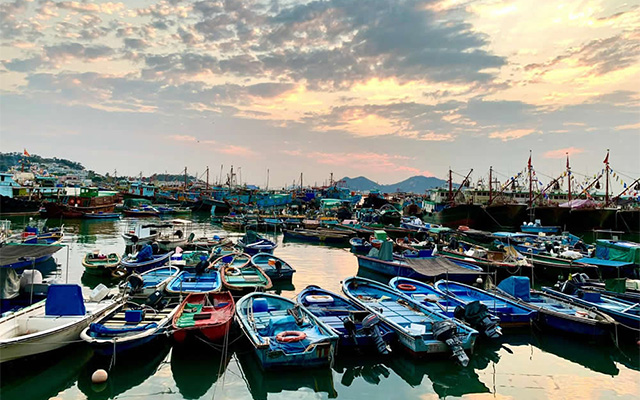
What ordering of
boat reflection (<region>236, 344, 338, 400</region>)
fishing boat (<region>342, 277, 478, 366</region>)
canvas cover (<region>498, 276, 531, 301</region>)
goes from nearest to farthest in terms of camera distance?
boat reflection (<region>236, 344, 338, 400</region>)
fishing boat (<region>342, 277, 478, 366</region>)
canvas cover (<region>498, 276, 531, 301</region>)

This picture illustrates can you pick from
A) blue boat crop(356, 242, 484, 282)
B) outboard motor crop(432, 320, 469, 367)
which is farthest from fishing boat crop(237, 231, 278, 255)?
outboard motor crop(432, 320, 469, 367)

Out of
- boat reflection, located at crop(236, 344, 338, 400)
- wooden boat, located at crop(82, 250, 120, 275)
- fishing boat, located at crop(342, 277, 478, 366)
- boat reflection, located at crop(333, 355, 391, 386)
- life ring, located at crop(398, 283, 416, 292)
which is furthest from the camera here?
wooden boat, located at crop(82, 250, 120, 275)

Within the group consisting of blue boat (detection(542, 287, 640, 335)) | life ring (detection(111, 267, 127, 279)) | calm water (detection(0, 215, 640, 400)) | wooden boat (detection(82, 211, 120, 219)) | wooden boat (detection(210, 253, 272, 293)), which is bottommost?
calm water (detection(0, 215, 640, 400))

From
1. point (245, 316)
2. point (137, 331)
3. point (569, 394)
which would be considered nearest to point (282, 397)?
point (245, 316)

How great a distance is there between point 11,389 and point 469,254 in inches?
964

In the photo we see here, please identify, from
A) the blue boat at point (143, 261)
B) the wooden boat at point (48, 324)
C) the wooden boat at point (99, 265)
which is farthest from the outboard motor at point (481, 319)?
the wooden boat at point (99, 265)

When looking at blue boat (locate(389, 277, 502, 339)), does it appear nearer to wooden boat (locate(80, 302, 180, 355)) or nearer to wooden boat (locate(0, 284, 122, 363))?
wooden boat (locate(80, 302, 180, 355))

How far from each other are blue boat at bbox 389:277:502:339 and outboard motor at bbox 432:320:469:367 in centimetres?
144

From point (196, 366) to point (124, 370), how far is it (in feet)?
6.21

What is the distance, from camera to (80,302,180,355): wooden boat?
1059 centimetres

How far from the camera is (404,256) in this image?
80.2ft

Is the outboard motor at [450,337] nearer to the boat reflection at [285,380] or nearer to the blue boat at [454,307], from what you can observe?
Answer: the blue boat at [454,307]

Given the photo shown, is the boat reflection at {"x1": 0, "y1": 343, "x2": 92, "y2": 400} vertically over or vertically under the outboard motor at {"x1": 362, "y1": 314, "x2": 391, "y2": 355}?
under

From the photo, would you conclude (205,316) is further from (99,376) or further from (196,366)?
(99,376)
